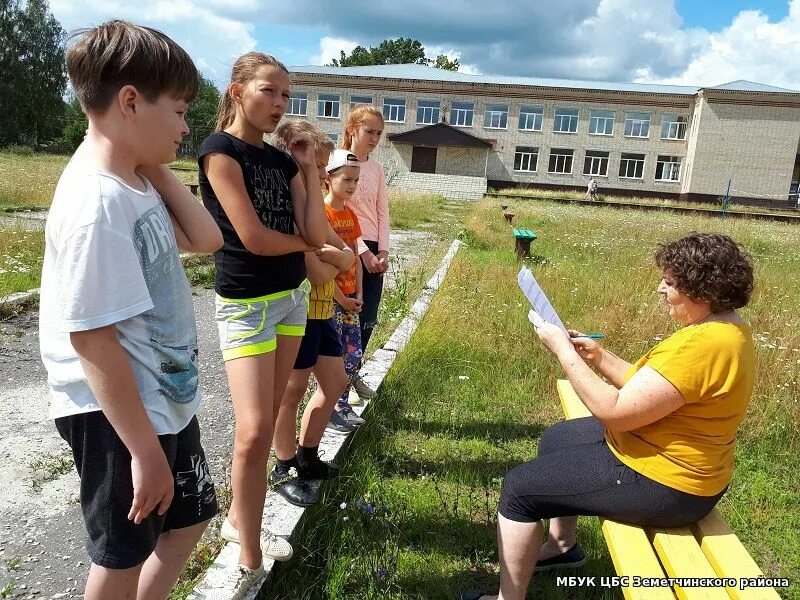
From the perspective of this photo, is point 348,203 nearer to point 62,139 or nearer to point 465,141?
point 465,141

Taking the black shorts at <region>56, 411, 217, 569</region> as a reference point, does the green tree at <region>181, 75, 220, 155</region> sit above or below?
above

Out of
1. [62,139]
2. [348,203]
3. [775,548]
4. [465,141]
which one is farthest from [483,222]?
[62,139]

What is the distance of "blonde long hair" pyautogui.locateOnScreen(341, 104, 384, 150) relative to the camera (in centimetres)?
340

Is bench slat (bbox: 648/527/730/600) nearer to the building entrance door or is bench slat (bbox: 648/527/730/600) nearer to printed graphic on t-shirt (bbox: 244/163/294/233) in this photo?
printed graphic on t-shirt (bbox: 244/163/294/233)

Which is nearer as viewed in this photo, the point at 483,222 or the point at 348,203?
the point at 348,203

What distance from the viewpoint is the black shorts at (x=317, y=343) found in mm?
2684

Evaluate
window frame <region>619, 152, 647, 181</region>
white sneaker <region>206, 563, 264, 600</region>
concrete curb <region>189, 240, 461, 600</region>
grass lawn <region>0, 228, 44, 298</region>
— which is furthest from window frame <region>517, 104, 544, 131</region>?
white sneaker <region>206, 563, 264, 600</region>

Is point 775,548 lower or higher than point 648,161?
lower

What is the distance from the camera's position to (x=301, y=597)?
2129 millimetres

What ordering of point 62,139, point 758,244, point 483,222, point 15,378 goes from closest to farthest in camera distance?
point 15,378
point 758,244
point 483,222
point 62,139

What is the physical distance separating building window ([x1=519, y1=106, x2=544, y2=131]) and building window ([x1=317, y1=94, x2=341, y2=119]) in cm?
1538

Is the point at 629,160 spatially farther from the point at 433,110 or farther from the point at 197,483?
the point at 197,483

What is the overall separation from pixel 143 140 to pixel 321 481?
6.28ft

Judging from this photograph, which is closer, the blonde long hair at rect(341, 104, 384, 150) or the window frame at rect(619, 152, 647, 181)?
the blonde long hair at rect(341, 104, 384, 150)
